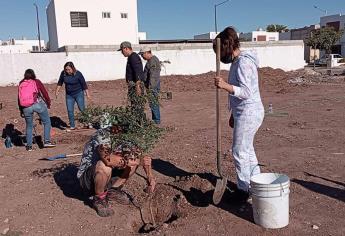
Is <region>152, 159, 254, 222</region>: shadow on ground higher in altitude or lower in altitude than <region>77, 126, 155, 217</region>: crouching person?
lower

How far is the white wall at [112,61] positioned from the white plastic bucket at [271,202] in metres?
18.7

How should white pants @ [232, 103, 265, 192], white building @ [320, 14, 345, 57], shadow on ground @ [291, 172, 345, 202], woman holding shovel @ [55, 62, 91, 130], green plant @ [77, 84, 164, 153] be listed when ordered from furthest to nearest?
white building @ [320, 14, 345, 57] → woman holding shovel @ [55, 62, 91, 130] → shadow on ground @ [291, 172, 345, 202] → green plant @ [77, 84, 164, 153] → white pants @ [232, 103, 265, 192]

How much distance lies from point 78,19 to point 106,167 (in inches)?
1178

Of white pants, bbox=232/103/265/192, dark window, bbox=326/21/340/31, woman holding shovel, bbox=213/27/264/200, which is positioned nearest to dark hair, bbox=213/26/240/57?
woman holding shovel, bbox=213/27/264/200

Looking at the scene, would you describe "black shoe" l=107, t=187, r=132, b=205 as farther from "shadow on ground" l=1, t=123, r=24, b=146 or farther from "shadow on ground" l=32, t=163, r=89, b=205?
"shadow on ground" l=1, t=123, r=24, b=146

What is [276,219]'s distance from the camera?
3.66 metres

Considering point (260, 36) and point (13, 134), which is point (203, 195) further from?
point (260, 36)

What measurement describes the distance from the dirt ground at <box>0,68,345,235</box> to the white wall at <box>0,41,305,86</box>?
12.1 m

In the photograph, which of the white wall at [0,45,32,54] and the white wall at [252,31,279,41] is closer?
the white wall at [0,45,32,54]

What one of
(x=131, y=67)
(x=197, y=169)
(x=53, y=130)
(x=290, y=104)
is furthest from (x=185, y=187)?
(x=290, y=104)

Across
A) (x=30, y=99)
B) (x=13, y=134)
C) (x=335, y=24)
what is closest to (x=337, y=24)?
(x=335, y=24)

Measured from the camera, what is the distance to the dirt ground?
3.96 meters

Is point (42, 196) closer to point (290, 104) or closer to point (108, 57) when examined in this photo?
point (290, 104)

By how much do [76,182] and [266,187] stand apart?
2.72 meters
